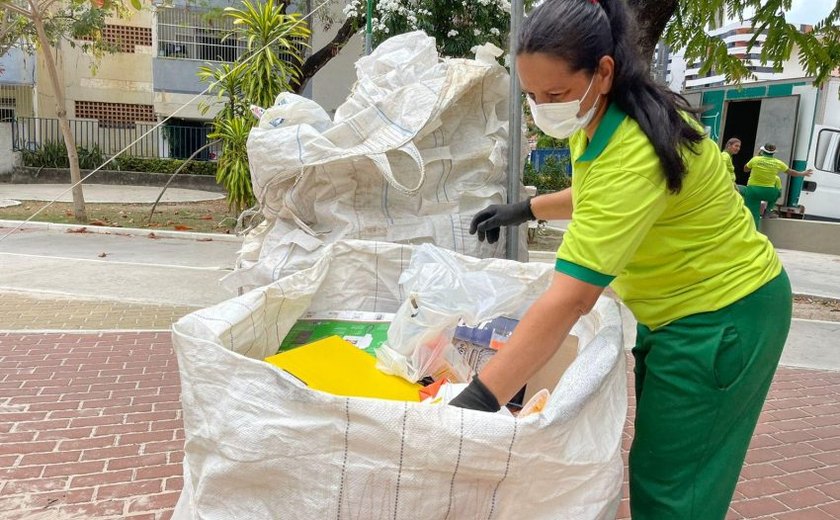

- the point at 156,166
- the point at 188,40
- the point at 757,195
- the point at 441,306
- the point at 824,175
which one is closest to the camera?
the point at 441,306

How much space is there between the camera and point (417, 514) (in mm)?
1261

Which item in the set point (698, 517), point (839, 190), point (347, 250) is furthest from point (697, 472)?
point (839, 190)

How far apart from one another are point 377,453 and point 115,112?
79.5ft

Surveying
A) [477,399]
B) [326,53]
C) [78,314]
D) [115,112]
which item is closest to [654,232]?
[477,399]

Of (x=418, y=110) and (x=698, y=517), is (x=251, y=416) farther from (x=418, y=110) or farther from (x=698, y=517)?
(x=418, y=110)

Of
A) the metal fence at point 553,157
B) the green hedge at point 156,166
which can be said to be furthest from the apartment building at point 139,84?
the metal fence at point 553,157

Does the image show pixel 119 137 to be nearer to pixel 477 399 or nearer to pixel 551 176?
pixel 551 176

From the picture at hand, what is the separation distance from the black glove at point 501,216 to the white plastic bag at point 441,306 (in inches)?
5.3

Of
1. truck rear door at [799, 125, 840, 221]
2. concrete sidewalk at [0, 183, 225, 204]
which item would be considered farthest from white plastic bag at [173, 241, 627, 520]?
concrete sidewalk at [0, 183, 225, 204]

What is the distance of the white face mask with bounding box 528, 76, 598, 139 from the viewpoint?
1.47 m

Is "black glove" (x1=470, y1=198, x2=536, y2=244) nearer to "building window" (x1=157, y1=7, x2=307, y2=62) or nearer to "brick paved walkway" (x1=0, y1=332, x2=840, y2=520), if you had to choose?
"brick paved walkway" (x1=0, y1=332, x2=840, y2=520)

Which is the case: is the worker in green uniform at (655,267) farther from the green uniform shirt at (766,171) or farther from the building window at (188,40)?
the building window at (188,40)

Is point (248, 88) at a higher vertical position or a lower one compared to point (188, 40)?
lower

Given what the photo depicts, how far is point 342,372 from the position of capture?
1754 millimetres
